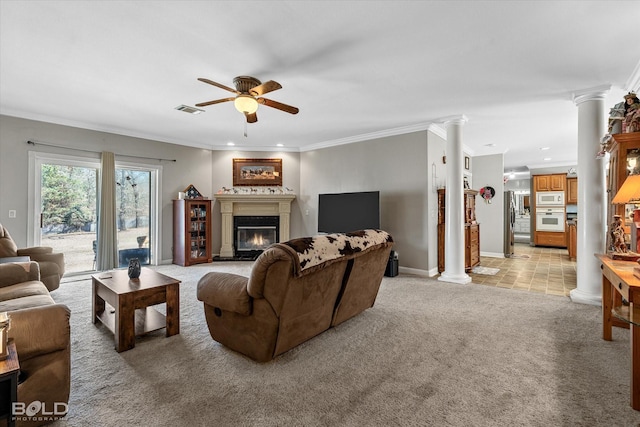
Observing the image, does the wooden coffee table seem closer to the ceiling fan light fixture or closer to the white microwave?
the ceiling fan light fixture

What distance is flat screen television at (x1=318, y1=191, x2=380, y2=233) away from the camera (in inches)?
214

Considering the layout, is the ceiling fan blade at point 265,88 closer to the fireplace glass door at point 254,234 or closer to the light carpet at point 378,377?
the light carpet at point 378,377

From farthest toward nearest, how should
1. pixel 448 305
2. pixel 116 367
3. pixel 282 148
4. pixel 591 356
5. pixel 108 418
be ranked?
1. pixel 282 148
2. pixel 448 305
3. pixel 591 356
4. pixel 116 367
5. pixel 108 418

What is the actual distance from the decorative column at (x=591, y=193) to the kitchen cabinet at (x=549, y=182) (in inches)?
255

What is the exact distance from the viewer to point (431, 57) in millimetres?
2945

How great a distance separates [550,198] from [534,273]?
4974mm

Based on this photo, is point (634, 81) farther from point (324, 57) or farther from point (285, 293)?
point (285, 293)

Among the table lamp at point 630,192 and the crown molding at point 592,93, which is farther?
the crown molding at point 592,93

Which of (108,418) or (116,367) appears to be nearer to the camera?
(108,418)

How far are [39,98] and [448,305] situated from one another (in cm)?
586

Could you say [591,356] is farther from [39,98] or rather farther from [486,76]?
[39,98]

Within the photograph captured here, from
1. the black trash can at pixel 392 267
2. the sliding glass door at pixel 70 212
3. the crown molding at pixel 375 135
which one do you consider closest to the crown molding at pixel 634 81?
the crown molding at pixel 375 135

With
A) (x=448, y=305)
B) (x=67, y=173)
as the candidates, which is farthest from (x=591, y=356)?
(x=67, y=173)

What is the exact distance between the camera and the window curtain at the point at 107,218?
530 centimetres
